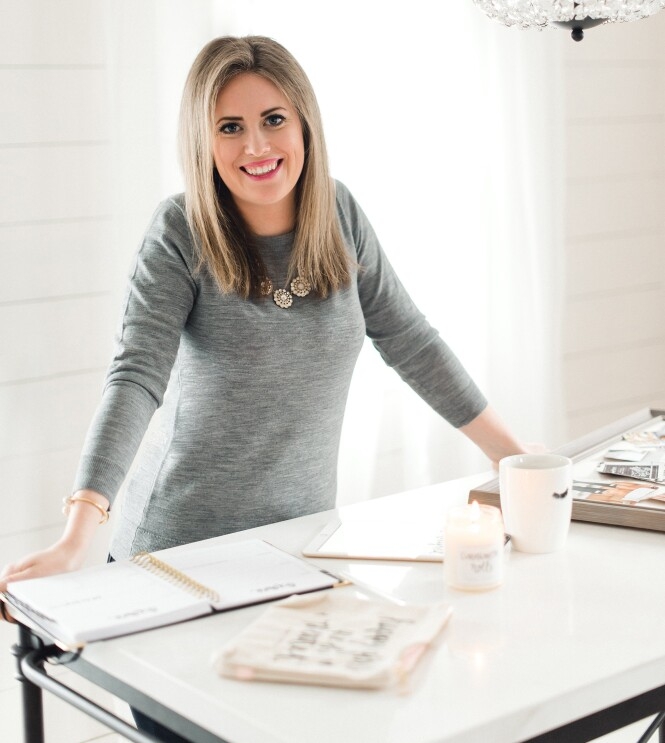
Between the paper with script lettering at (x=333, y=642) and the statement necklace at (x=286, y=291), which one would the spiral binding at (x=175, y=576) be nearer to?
the paper with script lettering at (x=333, y=642)

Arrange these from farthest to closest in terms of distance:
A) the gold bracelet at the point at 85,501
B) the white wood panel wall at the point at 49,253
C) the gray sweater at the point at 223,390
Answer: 1. the white wood panel wall at the point at 49,253
2. the gray sweater at the point at 223,390
3. the gold bracelet at the point at 85,501

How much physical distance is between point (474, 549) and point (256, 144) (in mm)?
779

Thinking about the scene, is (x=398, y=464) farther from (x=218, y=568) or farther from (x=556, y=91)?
(x=218, y=568)

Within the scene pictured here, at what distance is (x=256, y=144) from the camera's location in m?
1.74

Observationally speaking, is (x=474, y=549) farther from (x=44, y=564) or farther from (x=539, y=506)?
(x=44, y=564)

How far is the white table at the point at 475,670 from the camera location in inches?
38.5

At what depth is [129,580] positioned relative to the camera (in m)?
1.31

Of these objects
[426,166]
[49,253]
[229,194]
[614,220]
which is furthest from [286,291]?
[614,220]

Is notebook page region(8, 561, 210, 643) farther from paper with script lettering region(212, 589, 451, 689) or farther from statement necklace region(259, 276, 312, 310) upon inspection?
statement necklace region(259, 276, 312, 310)

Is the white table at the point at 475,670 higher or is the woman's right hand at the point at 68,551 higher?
the woman's right hand at the point at 68,551

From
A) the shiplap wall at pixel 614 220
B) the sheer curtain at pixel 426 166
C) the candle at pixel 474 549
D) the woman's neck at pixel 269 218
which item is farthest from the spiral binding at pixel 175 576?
the shiplap wall at pixel 614 220

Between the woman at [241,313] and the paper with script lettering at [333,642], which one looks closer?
the paper with script lettering at [333,642]

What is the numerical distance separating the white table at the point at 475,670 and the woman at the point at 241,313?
0.40 metres

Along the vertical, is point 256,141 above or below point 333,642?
above
